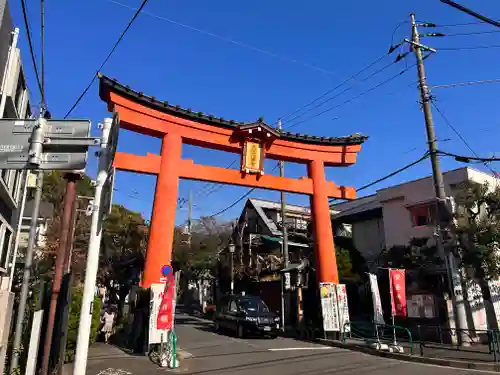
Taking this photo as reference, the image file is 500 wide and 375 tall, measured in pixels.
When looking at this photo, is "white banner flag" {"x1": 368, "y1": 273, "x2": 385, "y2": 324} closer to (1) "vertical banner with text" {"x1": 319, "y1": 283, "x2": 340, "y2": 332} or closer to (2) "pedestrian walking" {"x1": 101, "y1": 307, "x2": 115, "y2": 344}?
(1) "vertical banner with text" {"x1": 319, "y1": 283, "x2": 340, "y2": 332}

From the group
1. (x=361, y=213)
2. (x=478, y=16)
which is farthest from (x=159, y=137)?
(x=361, y=213)

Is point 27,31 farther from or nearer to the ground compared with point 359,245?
farther from the ground

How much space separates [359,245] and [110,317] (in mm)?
16592

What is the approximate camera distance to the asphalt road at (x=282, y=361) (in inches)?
420

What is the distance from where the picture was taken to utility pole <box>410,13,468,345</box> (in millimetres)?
14078

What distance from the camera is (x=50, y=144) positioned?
5504 millimetres

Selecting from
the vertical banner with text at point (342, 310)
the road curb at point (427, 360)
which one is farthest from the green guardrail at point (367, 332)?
A: the road curb at point (427, 360)

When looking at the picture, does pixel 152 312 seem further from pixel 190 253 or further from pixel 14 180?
pixel 190 253

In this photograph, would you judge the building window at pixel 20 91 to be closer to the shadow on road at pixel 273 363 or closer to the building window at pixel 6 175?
the building window at pixel 6 175

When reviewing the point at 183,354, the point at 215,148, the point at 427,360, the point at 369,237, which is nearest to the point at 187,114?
the point at 215,148

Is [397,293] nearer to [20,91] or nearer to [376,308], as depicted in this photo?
[376,308]

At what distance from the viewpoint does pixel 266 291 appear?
26.3 metres

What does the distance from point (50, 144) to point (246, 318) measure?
1408 centimetres

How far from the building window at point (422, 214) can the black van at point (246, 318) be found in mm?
9458
